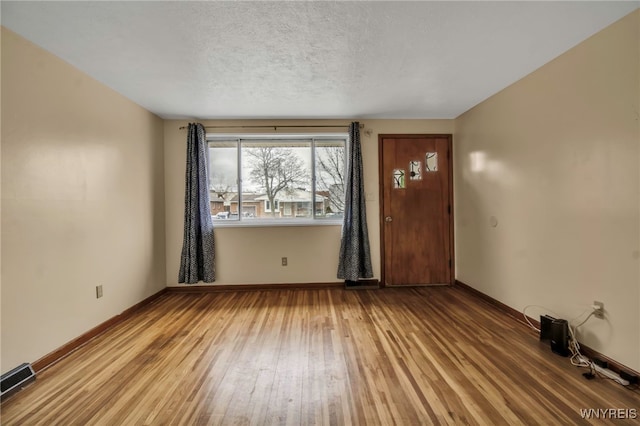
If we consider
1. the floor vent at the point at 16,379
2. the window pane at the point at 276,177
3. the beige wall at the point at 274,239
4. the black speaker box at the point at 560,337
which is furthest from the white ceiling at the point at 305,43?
the floor vent at the point at 16,379

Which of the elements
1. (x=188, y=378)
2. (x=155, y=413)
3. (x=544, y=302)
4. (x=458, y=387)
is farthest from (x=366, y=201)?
(x=155, y=413)

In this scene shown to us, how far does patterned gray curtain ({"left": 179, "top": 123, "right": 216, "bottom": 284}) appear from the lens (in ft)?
11.0

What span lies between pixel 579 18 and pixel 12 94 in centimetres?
370

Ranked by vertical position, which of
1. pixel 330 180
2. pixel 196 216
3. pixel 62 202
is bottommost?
pixel 196 216

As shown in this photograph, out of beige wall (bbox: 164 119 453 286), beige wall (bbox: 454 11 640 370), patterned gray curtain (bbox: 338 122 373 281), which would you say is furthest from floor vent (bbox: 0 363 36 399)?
beige wall (bbox: 454 11 640 370)

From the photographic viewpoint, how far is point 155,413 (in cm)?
142

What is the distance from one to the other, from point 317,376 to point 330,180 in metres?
2.53

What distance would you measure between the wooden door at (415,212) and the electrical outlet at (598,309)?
1.82 m

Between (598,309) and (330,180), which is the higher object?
(330,180)

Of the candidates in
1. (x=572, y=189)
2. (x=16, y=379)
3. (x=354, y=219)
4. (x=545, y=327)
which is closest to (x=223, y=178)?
(x=354, y=219)

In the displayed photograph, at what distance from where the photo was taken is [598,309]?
5.87ft

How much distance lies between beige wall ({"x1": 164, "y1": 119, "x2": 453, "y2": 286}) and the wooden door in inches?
5.7

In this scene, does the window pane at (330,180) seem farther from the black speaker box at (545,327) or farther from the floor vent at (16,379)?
the floor vent at (16,379)

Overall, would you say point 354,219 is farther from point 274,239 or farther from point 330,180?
point 274,239
